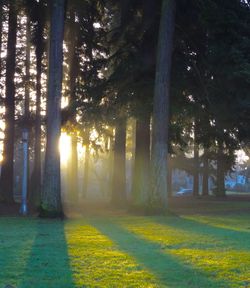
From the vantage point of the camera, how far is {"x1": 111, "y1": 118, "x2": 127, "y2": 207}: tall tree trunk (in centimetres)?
2992

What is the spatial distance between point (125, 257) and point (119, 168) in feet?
66.5

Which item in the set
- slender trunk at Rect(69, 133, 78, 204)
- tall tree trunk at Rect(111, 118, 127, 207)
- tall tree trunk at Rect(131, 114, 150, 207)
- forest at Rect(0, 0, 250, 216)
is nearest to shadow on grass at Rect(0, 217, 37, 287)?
forest at Rect(0, 0, 250, 216)

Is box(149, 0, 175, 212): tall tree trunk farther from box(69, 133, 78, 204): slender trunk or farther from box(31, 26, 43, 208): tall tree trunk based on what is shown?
box(69, 133, 78, 204): slender trunk

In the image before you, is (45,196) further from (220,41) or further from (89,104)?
(220,41)

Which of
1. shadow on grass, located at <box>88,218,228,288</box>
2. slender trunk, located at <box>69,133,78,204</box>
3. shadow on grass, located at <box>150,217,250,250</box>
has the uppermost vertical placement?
slender trunk, located at <box>69,133,78,204</box>

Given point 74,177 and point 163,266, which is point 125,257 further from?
point 74,177

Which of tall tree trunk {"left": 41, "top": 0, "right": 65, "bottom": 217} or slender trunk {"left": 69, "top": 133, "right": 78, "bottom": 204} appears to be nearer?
tall tree trunk {"left": 41, "top": 0, "right": 65, "bottom": 217}

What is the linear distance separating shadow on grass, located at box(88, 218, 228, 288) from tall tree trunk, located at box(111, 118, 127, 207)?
55.1 feet

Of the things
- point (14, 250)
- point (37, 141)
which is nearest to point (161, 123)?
point (37, 141)

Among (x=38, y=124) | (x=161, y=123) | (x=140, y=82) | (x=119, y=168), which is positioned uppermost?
(x=140, y=82)

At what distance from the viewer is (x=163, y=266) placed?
29.0 feet

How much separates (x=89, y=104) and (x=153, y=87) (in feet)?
10.0

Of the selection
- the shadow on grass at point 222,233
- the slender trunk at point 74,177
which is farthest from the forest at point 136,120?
the slender trunk at point 74,177

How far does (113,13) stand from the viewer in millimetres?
32625
